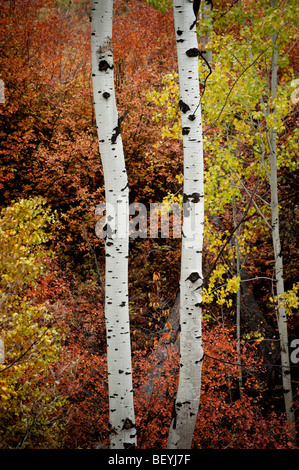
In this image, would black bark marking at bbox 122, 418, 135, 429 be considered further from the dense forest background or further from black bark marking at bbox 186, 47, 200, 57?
black bark marking at bbox 186, 47, 200, 57

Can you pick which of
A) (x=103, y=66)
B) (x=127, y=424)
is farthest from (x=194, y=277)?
(x=103, y=66)

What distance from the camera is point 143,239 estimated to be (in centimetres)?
1041

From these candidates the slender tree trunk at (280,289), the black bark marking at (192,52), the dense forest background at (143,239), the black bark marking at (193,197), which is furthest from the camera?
the slender tree trunk at (280,289)

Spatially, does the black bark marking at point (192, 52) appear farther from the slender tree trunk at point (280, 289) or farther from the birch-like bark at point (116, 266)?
the slender tree trunk at point (280, 289)

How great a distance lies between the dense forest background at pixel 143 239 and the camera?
514cm

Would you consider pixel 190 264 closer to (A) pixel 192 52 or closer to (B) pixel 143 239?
(A) pixel 192 52

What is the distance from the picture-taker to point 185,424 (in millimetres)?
3406

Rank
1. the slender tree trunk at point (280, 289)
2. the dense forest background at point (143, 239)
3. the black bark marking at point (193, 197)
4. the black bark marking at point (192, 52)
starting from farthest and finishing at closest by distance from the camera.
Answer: the slender tree trunk at point (280, 289)
the dense forest background at point (143, 239)
the black bark marking at point (193, 197)
the black bark marking at point (192, 52)

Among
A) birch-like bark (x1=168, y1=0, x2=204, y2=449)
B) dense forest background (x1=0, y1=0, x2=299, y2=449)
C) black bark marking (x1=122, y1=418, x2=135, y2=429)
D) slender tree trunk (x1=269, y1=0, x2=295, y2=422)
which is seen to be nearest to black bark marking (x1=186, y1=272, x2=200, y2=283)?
birch-like bark (x1=168, y1=0, x2=204, y2=449)

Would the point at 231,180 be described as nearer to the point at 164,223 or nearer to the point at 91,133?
the point at 164,223

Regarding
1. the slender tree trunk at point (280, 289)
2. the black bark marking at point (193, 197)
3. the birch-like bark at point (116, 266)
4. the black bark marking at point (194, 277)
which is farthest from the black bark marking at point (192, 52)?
the slender tree trunk at point (280, 289)

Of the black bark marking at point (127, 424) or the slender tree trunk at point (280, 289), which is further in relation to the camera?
the slender tree trunk at point (280, 289)

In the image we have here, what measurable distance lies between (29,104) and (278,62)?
7.00 meters

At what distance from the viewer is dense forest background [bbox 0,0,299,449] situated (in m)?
5.14
